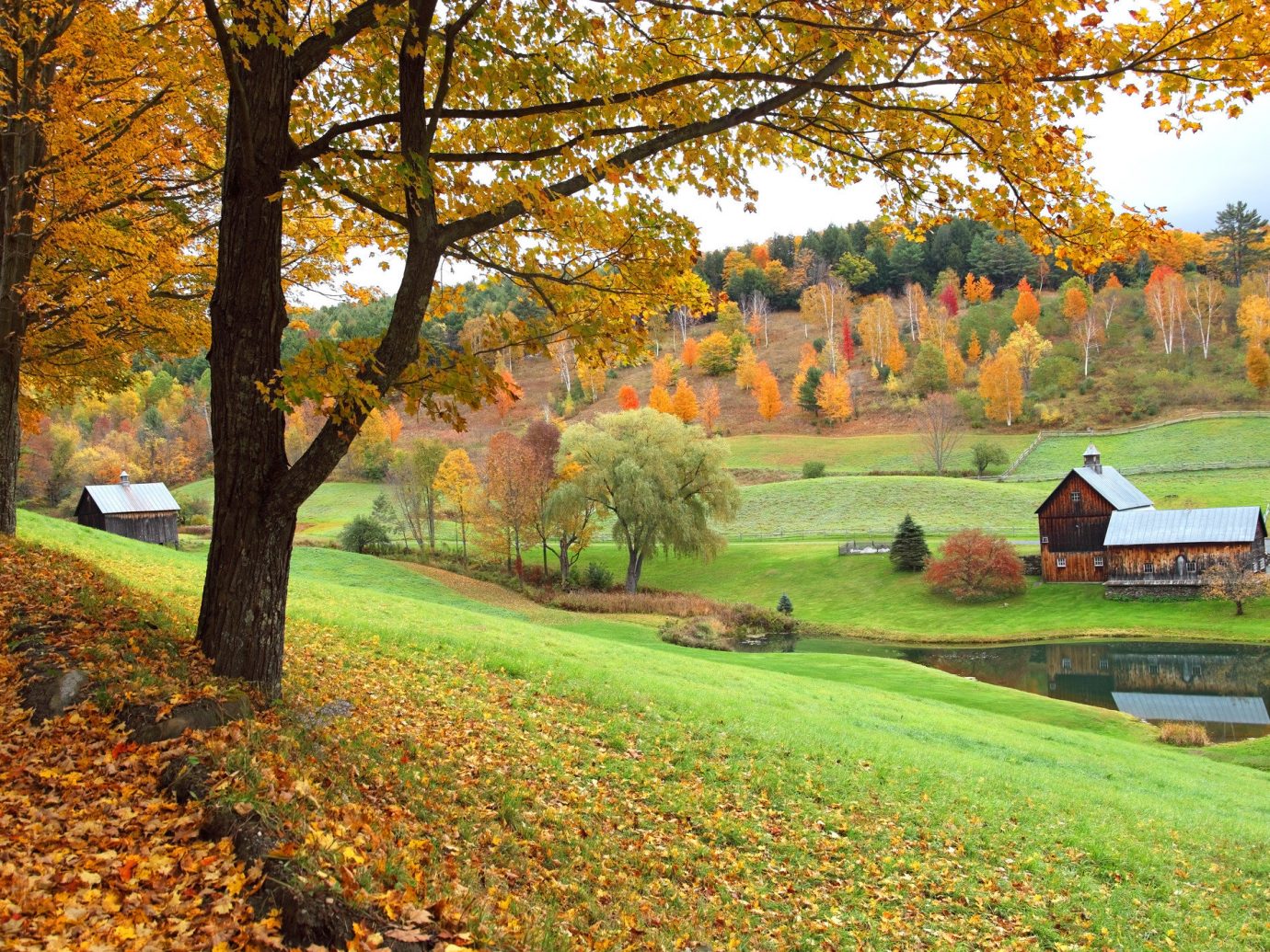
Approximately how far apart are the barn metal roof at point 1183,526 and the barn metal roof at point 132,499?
175 ft

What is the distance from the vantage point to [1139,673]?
28969 millimetres

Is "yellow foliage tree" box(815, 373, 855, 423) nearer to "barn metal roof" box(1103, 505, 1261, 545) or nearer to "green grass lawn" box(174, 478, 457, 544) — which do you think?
"green grass lawn" box(174, 478, 457, 544)

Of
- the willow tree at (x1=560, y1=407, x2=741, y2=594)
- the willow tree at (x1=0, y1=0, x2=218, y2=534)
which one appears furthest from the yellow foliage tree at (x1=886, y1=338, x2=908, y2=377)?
the willow tree at (x1=0, y1=0, x2=218, y2=534)

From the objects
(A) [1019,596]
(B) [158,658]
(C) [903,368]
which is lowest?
(A) [1019,596]

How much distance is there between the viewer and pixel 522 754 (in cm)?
781

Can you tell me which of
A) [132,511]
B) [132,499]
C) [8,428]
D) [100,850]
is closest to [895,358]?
[132,499]

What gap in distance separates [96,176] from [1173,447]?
76.0 metres

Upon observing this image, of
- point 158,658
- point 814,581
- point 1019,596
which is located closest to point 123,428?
point 814,581

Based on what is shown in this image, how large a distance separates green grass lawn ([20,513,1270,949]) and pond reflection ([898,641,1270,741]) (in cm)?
853

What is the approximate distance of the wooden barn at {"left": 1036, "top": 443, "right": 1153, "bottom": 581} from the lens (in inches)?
1737

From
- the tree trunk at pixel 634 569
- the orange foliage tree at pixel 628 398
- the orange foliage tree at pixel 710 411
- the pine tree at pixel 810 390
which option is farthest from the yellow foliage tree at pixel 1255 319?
the tree trunk at pixel 634 569

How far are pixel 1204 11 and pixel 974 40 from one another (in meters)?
1.36

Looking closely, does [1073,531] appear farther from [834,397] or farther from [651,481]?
[834,397]

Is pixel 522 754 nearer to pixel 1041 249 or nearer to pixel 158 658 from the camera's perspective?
pixel 158 658
